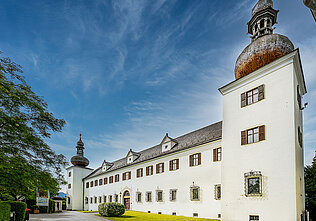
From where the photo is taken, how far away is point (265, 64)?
14867 mm

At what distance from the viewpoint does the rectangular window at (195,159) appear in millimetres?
21242

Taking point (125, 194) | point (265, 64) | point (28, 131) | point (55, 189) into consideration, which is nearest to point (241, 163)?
point (265, 64)

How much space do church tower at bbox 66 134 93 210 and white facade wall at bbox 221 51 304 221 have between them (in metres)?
39.1

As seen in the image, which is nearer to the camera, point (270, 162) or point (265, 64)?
point (270, 162)

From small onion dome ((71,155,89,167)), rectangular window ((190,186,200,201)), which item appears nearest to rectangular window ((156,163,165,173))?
rectangular window ((190,186,200,201))

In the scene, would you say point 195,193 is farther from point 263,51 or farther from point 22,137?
point 22,137

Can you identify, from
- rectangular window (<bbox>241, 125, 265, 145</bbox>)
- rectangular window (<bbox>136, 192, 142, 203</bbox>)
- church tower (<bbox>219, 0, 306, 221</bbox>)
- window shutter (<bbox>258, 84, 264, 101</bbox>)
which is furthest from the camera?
rectangular window (<bbox>136, 192, 142, 203</bbox>)

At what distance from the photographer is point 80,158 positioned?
50.0 m

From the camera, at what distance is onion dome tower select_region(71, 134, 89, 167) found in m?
49.5

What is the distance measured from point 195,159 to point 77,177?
34389mm

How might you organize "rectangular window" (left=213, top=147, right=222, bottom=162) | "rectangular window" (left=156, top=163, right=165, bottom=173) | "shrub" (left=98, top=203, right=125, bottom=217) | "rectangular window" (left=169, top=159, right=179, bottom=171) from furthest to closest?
"rectangular window" (left=156, top=163, right=165, bottom=173), "rectangular window" (left=169, top=159, right=179, bottom=171), "shrub" (left=98, top=203, right=125, bottom=217), "rectangular window" (left=213, top=147, right=222, bottom=162)

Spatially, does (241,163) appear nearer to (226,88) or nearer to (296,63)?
(226,88)

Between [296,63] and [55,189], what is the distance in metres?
14.9

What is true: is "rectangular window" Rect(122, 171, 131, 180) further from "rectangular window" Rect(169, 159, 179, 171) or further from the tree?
the tree
